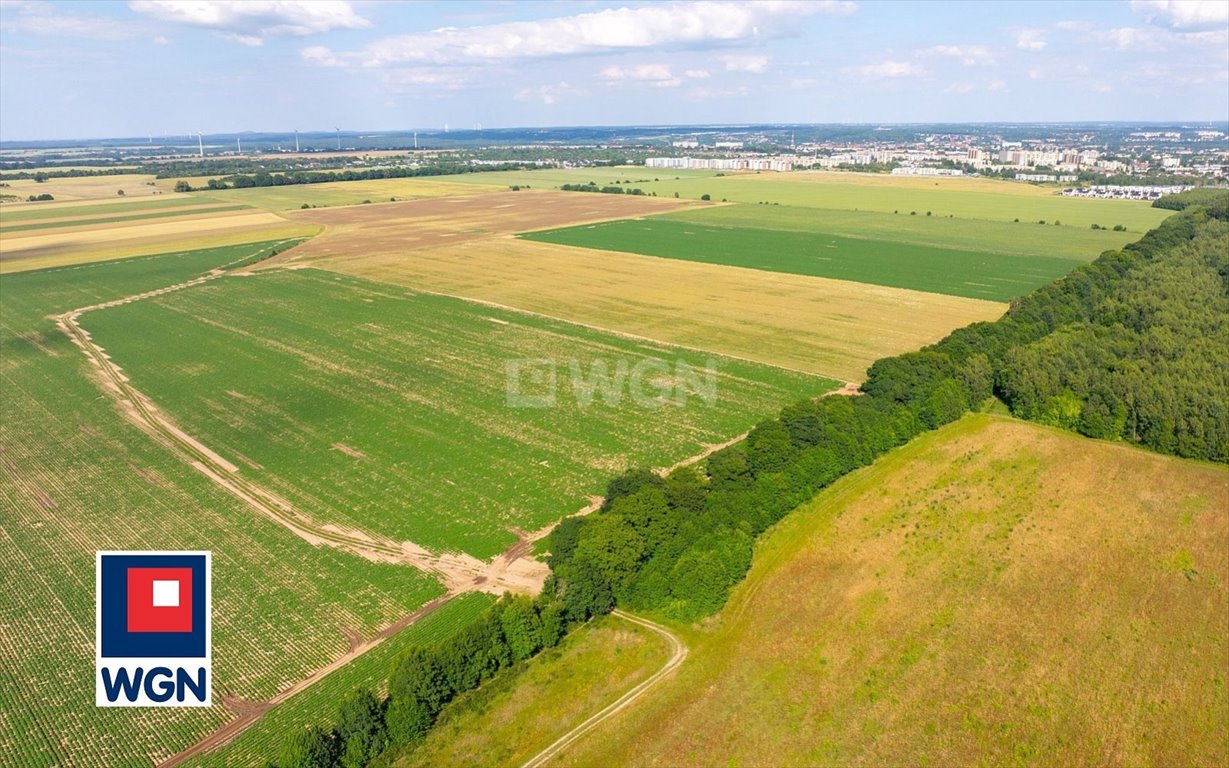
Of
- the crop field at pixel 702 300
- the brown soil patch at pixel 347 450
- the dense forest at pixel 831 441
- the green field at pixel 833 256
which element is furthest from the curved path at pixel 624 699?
the green field at pixel 833 256

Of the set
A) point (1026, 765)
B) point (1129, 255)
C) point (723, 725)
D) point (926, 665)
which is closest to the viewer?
point (1026, 765)

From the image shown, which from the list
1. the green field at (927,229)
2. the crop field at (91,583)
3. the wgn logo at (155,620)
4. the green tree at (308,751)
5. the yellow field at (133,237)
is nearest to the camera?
the green tree at (308,751)

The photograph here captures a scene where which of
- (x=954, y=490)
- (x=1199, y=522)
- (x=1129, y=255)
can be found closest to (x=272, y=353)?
(x=954, y=490)

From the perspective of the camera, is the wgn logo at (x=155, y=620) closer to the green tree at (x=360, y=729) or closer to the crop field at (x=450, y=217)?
the green tree at (x=360, y=729)

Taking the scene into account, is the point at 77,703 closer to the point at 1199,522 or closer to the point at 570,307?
the point at 1199,522

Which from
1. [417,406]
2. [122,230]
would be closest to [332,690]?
[417,406]

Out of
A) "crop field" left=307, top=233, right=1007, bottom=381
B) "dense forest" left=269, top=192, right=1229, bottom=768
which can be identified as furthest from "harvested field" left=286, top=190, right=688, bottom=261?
"dense forest" left=269, top=192, right=1229, bottom=768

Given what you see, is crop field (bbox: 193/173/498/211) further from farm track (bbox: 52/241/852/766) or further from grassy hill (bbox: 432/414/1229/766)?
grassy hill (bbox: 432/414/1229/766)
